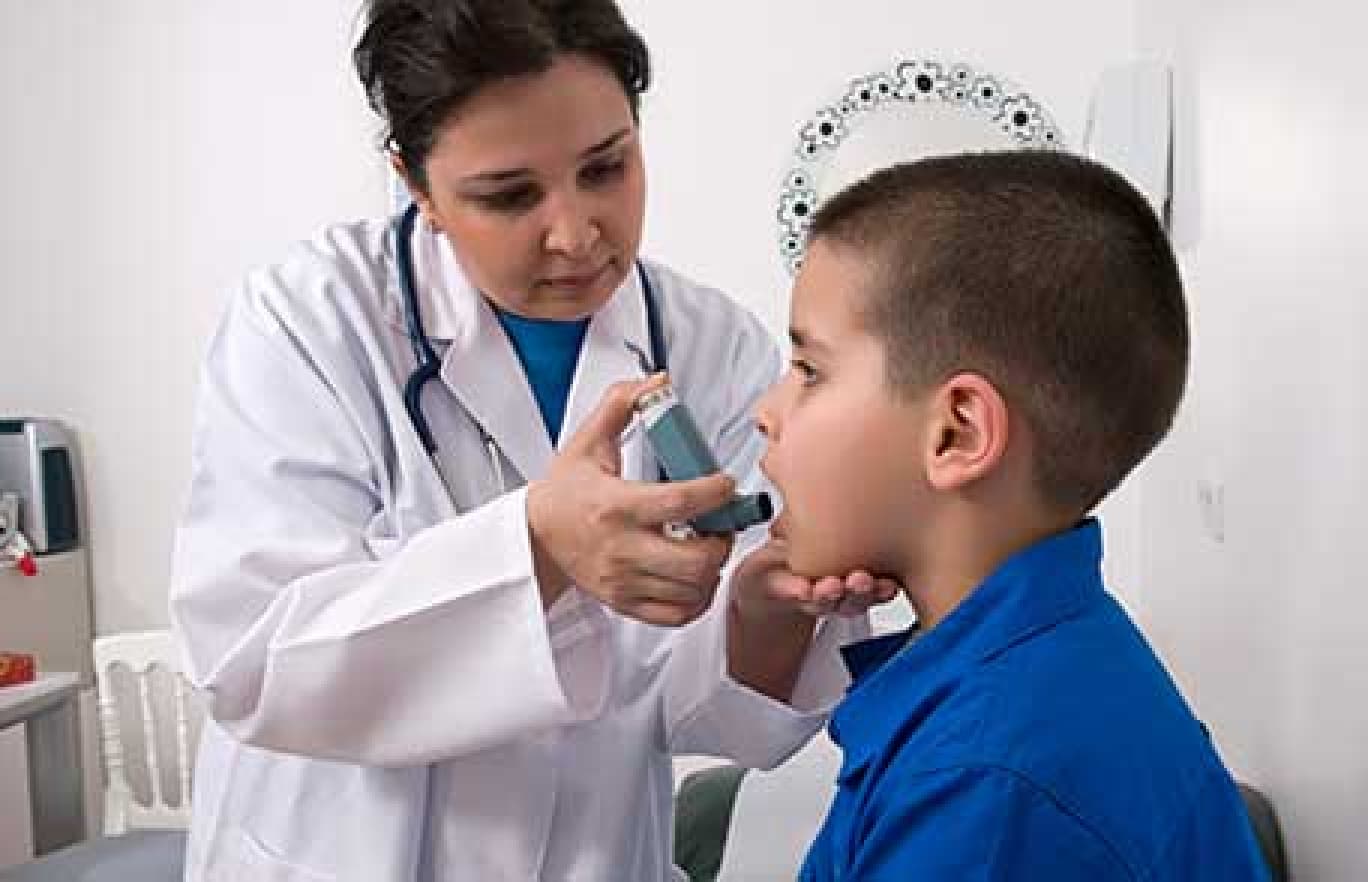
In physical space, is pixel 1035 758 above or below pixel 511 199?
below

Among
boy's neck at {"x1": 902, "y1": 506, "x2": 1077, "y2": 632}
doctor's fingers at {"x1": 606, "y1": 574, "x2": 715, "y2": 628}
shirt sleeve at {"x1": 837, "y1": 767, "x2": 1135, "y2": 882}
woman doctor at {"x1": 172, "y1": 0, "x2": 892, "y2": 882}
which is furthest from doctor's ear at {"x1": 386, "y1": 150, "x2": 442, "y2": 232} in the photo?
shirt sleeve at {"x1": 837, "y1": 767, "x2": 1135, "y2": 882}

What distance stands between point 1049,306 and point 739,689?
0.41m

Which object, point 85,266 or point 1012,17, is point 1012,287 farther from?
point 85,266

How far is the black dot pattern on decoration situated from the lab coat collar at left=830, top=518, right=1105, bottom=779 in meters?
2.00

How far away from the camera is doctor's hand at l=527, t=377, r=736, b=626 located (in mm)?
938

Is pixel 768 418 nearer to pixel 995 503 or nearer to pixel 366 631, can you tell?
pixel 995 503

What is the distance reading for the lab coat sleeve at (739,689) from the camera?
3.83 feet

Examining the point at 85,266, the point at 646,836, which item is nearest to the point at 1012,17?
the point at 85,266

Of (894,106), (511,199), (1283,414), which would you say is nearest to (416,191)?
(511,199)

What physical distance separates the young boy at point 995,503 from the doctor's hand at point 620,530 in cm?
6

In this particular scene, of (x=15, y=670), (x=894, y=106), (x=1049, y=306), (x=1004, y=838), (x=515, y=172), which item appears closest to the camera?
(x=1004, y=838)

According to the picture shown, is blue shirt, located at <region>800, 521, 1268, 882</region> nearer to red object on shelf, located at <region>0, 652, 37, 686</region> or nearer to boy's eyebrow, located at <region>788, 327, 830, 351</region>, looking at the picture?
boy's eyebrow, located at <region>788, 327, 830, 351</region>

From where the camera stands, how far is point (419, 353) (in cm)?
119

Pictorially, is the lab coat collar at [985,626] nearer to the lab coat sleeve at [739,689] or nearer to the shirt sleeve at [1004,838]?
the shirt sleeve at [1004,838]
